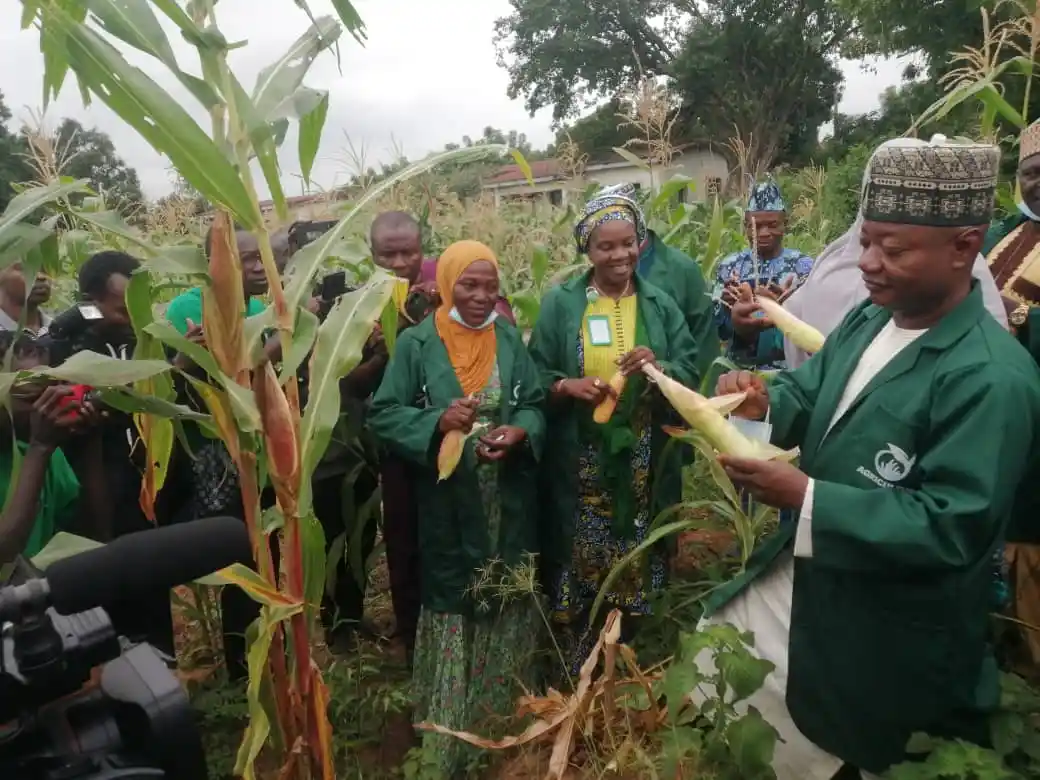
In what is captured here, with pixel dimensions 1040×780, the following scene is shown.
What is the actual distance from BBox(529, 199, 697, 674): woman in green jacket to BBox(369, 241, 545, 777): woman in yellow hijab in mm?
201

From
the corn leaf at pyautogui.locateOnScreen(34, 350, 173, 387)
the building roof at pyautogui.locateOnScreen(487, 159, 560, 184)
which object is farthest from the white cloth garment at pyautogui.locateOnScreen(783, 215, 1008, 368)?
the building roof at pyautogui.locateOnScreen(487, 159, 560, 184)

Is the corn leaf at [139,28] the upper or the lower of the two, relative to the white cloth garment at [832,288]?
upper

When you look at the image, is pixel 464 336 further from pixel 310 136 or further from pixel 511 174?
pixel 511 174

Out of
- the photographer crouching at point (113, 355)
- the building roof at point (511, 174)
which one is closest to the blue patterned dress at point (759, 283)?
the photographer crouching at point (113, 355)

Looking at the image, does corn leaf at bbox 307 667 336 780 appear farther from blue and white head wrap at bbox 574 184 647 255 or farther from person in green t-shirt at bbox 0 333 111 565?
blue and white head wrap at bbox 574 184 647 255

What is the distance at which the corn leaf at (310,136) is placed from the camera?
1803mm

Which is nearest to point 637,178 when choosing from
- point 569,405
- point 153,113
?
point 569,405

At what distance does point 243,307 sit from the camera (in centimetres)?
169

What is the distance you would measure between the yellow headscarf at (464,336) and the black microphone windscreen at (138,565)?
1.76 meters

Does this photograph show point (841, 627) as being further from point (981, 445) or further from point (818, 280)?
point (818, 280)

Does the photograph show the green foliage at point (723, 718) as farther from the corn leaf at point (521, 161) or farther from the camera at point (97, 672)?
the corn leaf at point (521, 161)

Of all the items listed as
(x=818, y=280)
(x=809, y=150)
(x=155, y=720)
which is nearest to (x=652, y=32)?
(x=809, y=150)

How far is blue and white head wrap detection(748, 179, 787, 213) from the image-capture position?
12.9 ft

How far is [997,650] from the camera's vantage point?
245cm
